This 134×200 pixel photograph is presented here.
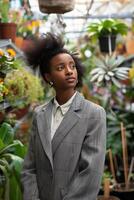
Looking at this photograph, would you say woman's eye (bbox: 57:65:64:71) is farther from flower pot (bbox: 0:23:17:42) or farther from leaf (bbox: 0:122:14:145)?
flower pot (bbox: 0:23:17:42)

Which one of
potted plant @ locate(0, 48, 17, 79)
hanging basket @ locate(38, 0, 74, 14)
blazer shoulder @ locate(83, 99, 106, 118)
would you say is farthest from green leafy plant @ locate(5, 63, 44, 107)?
blazer shoulder @ locate(83, 99, 106, 118)

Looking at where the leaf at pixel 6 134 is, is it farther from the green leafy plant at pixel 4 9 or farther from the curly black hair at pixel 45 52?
the green leafy plant at pixel 4 9

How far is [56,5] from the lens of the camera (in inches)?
114

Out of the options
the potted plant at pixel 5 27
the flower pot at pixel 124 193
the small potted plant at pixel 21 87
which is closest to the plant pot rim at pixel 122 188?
the flower pot at pixel 124 193

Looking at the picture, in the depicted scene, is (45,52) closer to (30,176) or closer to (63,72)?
(63,72)

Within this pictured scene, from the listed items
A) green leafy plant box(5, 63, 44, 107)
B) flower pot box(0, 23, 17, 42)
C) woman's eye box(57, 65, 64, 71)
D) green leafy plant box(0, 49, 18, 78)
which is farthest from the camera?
flower pot box(0, 23, 17, 42)

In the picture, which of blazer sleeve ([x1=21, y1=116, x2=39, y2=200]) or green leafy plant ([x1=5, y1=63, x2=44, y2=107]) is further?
green leafy plant ([x1=5, y1=63, x2=44, y2=107])

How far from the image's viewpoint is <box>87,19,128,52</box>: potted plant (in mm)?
4230

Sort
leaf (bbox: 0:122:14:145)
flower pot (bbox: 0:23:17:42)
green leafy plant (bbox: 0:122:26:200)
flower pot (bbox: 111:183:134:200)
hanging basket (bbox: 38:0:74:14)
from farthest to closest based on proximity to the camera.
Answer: flower pot (bbox: 111:183:134:200) → flower pot (bbox: 0:23:17:42) → hanging basket (bbox: 38:0:74:14) → leaf (bbox: 0:122:14:145) → green leafy plant (bbox: 0:122:26:200)

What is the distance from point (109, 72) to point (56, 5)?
4.93ft

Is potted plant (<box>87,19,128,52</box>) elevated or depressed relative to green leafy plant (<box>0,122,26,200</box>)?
elevated

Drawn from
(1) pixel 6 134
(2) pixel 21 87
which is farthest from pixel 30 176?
(2) pixel 21 87

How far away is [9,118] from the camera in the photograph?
3.28 meters

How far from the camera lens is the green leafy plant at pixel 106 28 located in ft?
13.9
